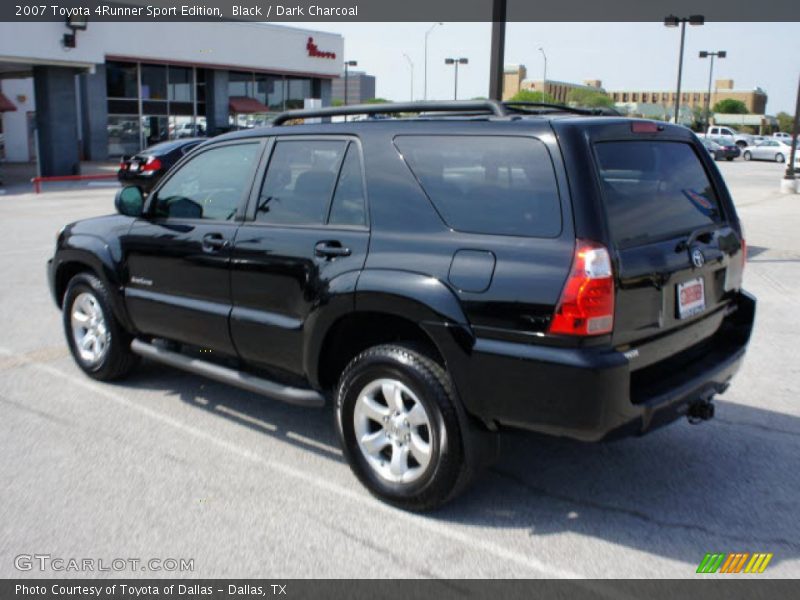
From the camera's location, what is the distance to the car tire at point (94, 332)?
5.71 m

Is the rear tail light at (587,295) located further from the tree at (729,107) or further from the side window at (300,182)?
the tree at (729,107)

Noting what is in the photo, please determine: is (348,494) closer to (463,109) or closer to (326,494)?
(326,494)

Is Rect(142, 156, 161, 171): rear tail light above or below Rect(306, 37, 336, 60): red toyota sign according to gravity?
below

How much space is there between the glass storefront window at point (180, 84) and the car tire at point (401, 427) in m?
39.4

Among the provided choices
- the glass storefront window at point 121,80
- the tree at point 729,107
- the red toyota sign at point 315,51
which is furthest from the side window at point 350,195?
the tree at point 729,107

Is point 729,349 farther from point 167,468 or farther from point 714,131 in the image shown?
point 714,131

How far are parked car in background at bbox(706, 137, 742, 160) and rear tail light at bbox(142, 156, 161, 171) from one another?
40.9 m

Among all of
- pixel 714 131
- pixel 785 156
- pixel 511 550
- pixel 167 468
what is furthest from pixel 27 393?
pixel 714 131

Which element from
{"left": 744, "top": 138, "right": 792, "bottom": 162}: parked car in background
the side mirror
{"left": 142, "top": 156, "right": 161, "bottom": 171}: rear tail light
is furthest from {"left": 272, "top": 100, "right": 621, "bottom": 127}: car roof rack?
{"left": 744, "top": 138, "right": 792, "bottom": 162}: parked car in background

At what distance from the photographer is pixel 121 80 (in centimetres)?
3862

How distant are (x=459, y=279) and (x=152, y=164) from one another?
15.9 m

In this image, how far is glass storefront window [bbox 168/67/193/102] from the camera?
40281mm

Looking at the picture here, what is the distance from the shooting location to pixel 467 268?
362 cm

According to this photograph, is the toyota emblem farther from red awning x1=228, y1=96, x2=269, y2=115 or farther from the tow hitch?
red awning x1=228, y1=96, x2=269, y2=115
